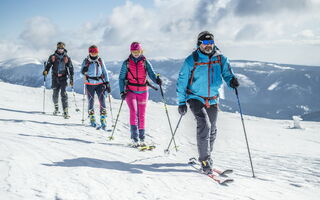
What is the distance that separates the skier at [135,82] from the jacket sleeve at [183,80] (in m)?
2.03

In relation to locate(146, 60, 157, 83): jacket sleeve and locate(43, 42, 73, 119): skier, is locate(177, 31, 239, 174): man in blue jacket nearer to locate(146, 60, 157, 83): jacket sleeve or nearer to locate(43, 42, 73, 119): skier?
locate(146, 60, 157, 83): jacket sleeve

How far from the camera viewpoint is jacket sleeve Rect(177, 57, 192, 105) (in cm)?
541

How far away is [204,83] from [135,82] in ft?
8.39

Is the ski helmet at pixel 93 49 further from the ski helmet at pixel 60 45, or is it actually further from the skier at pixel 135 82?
the skier at pixel 135 82

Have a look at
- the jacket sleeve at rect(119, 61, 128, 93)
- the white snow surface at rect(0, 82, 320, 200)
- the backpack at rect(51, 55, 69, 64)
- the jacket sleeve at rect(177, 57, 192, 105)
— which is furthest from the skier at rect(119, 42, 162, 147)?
the backpack at rect(51, 55, 69, 64)

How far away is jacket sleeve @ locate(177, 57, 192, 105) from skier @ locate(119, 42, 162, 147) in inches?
80.1

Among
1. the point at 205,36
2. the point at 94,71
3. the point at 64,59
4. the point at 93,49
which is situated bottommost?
the point at 94,71

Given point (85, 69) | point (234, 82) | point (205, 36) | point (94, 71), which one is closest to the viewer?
point (205, 36)

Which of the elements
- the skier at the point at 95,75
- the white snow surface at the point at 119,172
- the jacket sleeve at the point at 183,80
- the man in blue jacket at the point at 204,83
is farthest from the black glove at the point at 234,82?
the skier at the point at 95,75

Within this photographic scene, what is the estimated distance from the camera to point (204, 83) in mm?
5566

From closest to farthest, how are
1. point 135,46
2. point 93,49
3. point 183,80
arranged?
point 183,80 < point 135,46 < point 93,49

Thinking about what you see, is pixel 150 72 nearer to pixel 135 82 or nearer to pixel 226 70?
pixel 135 82

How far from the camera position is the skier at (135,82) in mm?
7453

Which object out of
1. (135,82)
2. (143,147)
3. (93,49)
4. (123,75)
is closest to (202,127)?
(143,147)
